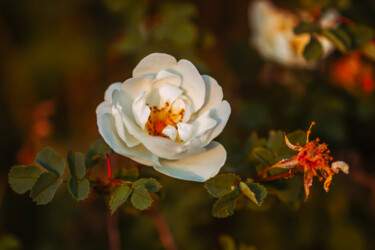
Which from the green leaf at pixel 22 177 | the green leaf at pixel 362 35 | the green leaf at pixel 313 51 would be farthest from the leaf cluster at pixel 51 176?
the green leaf at pixel 362 35

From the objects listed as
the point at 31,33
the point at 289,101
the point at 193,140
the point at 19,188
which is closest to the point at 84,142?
the point at 31,33

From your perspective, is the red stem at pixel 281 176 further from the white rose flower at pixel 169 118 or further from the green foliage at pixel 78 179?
the green foliage at pixel 78 179

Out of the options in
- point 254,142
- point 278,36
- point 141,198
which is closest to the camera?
point 141,198

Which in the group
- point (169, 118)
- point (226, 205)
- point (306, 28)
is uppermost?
point (306, 28)

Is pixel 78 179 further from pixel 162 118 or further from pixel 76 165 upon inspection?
pixel 162 118

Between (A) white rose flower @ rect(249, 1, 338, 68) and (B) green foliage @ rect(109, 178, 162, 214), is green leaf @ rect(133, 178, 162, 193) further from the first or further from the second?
(A) white rose flower @ rect(249, 1, 338, 68)

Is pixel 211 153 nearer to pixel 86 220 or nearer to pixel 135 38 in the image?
pixel 135 38

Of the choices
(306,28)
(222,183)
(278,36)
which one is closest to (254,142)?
(222,183)
